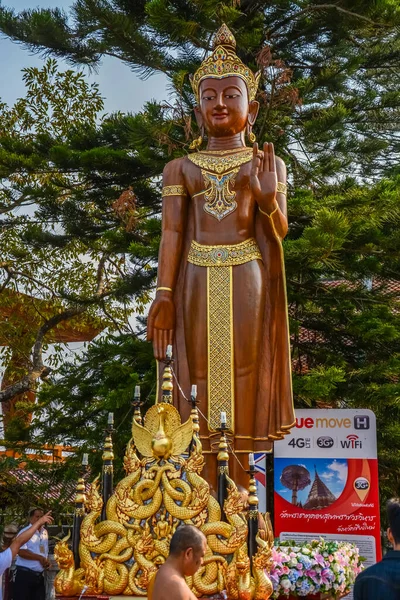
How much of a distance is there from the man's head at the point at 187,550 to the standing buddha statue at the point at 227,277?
7.29 ft

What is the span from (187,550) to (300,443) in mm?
5030

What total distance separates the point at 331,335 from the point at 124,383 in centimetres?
273

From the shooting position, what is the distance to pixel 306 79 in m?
Answer: 10.3

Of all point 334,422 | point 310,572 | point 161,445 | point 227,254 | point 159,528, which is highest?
point 227,254

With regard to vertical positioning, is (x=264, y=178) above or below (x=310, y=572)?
above

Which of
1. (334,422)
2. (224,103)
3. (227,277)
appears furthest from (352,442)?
(224,103)

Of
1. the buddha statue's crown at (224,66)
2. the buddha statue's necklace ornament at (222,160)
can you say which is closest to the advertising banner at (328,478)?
the buddha statue's necklace ornament at (222,160)

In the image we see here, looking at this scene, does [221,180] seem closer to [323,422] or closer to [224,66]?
[224,66]

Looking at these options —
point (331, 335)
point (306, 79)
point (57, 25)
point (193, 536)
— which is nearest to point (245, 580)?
point (193, 536)

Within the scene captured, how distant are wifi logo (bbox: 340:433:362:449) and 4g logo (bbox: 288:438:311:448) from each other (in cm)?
33

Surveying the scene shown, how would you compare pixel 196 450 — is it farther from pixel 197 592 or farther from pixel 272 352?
pixel 272 352

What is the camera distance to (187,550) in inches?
113

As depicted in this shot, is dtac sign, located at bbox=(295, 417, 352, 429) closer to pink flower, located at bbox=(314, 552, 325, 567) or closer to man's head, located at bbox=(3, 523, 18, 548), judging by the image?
man's head, located at bbox=(3, 523, 18, 548)

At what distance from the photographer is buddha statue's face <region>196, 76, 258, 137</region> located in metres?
5.84
